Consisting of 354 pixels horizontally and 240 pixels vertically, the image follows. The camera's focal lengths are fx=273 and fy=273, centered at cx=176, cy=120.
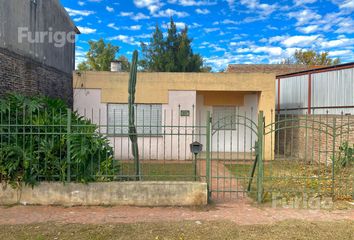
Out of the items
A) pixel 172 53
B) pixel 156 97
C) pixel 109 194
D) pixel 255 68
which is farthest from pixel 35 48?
pixel 255 68

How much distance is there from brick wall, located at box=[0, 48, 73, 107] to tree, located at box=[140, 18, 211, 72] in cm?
1152

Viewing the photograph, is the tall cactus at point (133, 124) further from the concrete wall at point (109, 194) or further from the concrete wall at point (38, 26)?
the concrete wall at point (38, 26)

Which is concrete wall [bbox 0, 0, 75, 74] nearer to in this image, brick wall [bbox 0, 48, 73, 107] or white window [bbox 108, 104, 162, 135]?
brick wall [bbox 0, 48, 73, 107]

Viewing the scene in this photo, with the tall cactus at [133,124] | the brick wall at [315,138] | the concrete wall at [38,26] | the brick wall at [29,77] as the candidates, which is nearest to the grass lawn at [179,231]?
the tall cactus at [133,124]

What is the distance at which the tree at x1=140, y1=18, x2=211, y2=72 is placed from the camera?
74.4 feet

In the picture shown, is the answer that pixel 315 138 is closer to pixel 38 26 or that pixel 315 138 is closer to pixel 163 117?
pixel 163 117

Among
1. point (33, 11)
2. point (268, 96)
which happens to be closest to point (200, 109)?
point (268, 96)

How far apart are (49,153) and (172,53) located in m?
19.0

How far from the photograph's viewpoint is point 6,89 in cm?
770

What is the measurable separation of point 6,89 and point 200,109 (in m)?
7.86

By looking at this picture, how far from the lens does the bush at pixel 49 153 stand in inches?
209

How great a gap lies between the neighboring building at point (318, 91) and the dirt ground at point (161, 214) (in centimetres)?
591

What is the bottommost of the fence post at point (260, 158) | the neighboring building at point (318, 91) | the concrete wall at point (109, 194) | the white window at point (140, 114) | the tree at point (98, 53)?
the concrete wall at point (109, 194)

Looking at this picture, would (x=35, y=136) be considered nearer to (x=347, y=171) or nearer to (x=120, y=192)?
(x=120, y=192)
